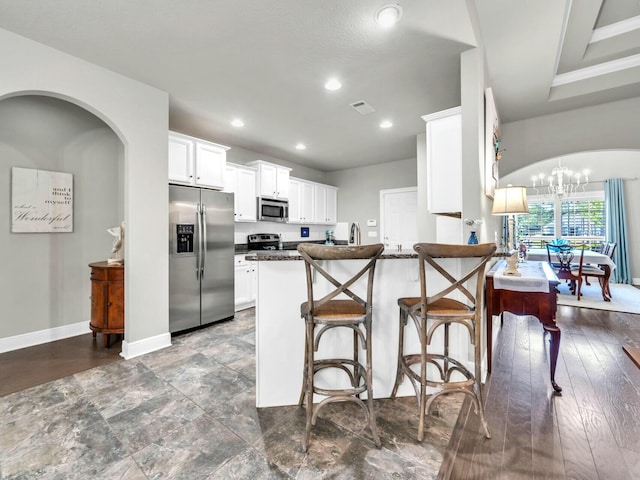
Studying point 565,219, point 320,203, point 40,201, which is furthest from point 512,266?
point 565,219

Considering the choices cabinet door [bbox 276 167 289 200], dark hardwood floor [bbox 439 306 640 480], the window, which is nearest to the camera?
dark hardwood floor [bbox 439 306 640 480]

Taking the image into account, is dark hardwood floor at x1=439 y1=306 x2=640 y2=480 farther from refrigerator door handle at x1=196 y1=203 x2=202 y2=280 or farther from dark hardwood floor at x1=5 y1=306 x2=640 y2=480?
refrigerator door handle at x1=196 y1=203 x2=202 y2=280

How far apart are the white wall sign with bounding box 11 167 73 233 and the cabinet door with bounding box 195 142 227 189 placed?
1.42 meters

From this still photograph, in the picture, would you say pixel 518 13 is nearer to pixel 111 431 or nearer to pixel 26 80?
pixel 26 80

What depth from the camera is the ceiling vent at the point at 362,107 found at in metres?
3.35

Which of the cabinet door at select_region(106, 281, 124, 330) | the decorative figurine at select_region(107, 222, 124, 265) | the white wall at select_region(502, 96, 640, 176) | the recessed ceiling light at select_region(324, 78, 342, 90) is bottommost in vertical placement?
the cabinet door at select_region(106, 281, 124, 330)

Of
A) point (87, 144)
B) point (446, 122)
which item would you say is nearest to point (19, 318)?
point (87, 144)

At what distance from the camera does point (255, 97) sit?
3.21 m

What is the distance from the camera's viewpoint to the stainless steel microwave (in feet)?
16.0

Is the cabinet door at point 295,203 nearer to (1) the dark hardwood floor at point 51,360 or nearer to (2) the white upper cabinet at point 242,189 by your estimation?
(2) the white upper cabinet at point 242,189

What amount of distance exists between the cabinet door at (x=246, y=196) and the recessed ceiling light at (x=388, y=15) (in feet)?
10.3

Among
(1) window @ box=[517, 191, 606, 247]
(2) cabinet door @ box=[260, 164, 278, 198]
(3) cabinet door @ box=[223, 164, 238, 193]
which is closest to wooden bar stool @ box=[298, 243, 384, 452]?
(3) cabinet door @ box=[223, 164, 238, 193]

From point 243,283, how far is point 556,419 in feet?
A: 12.2

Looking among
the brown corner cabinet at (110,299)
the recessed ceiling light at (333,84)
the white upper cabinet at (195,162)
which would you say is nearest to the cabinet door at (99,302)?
the brown corner cabinet at (110,299)
